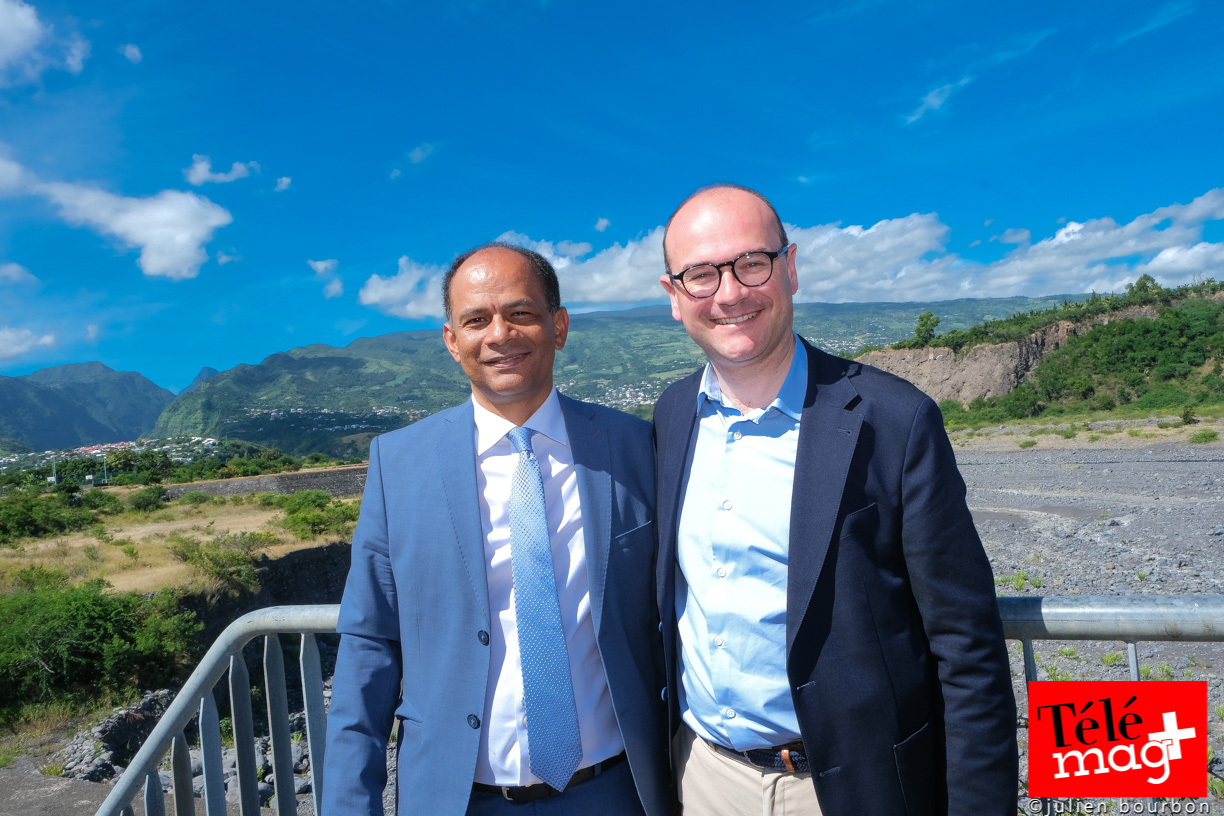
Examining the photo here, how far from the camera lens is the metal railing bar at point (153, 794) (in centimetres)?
249

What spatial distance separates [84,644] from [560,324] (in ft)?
61.0

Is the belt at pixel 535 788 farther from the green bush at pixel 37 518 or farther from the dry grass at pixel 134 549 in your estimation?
the green bush at pixel 37 518

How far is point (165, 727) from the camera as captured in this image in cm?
241

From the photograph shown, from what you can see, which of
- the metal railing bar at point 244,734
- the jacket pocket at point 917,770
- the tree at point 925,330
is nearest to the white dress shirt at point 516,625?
the jacket pocket at point 917,770

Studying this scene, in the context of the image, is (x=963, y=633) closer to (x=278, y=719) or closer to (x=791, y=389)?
(x=791, y=389)

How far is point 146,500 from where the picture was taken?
1576 inches

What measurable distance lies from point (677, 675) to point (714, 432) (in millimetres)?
724

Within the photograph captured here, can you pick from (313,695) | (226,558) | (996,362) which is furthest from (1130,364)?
(313,695)

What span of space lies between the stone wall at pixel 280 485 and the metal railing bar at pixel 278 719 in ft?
153

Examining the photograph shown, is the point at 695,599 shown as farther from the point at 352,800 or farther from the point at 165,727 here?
the point at 165,727

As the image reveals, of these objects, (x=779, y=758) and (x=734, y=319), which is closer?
(x=779, y=758)

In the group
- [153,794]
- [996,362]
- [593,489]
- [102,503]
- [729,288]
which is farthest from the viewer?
[996,362]

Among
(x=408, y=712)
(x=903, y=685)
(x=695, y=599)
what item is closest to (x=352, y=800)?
(x=408, y=712)

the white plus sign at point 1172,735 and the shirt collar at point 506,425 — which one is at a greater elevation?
the shirt collar at point 506,425
